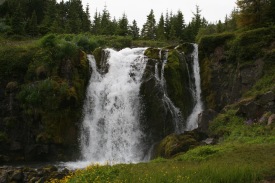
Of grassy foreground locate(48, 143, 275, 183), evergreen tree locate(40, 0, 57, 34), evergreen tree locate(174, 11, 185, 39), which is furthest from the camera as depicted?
evergreen tree locate(174, 11, 185, 39)

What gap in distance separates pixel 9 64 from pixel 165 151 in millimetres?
14031

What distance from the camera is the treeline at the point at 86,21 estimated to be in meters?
29.4

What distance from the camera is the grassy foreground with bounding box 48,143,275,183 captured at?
31.3 ft

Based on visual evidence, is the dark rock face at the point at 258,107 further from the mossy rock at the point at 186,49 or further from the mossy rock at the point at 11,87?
the mossy rock at the point at 11,87

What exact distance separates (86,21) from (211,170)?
49.0 meters

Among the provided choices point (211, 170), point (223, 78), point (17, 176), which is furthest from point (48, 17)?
point (211, 170)

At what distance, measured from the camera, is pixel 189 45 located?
28.9 meters

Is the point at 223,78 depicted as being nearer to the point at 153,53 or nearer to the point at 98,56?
the point at 153,53

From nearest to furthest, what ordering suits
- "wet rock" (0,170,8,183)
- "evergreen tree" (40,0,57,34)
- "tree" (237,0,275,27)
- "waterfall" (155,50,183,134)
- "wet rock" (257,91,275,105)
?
"wet rock" (0,170,8,183)
"wet rock" (257,91,275,105)
"waterfall" (155,50,183,134)
"tree" (237,0,275,27)
"evergreen tree" (40,0,57,34)

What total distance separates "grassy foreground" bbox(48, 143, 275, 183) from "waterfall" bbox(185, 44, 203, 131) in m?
9.09

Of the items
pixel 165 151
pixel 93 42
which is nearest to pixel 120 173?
pixel 165 151

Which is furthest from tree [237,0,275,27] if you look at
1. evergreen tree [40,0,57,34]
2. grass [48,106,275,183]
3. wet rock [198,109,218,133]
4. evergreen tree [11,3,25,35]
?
evergreen tree [40,0,57,34]

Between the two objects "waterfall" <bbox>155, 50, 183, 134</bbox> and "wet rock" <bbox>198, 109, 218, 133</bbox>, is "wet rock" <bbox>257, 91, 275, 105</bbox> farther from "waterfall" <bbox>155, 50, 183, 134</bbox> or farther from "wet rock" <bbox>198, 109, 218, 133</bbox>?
"waterfall" <bbox>155, 50, 183, 134</bbox>

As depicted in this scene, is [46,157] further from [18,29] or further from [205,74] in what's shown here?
[18,29]
